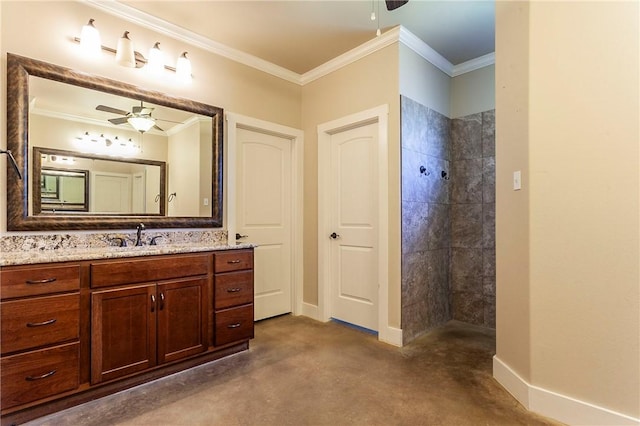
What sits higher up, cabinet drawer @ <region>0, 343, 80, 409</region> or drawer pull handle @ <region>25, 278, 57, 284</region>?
drawer pull handle @ <region>25, 278, 57, 284</region>

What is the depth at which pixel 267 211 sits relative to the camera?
11.2 feet

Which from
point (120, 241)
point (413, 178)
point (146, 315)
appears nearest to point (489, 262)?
point (413, 178)

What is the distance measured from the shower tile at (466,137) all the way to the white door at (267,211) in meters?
1.84

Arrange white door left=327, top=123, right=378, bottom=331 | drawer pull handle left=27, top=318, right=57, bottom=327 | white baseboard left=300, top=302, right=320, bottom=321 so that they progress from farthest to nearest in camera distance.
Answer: white baseboard left=300, top=302, right=320, bottom=321, white door left=327, top=123, right=378, bottom=331, drawer pull handle left=27, top=318, right=57, bottom=327

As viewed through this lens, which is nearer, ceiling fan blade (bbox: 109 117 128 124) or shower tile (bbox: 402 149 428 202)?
ceiling fan blade (bbox: 109 117 128 124)

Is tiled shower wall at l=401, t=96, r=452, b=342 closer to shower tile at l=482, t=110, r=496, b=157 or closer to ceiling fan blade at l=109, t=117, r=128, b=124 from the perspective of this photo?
shower tile at l=482, t=110, r=496, b=157

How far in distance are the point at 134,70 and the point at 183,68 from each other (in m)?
0.37

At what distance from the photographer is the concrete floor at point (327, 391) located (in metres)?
1.71

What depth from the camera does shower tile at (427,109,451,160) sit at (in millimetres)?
3118

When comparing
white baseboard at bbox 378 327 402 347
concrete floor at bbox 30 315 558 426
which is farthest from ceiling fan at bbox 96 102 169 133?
white baseboard at bbox 378 327 402 347

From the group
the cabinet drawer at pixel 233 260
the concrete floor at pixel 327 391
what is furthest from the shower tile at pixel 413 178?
the cabinet drawer at pixel 233 260

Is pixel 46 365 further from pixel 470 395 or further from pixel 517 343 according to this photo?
pixel 517 343

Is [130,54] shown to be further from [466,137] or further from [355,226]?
[466,137]

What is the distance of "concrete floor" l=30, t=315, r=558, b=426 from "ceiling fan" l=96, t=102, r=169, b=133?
6.26 ft
